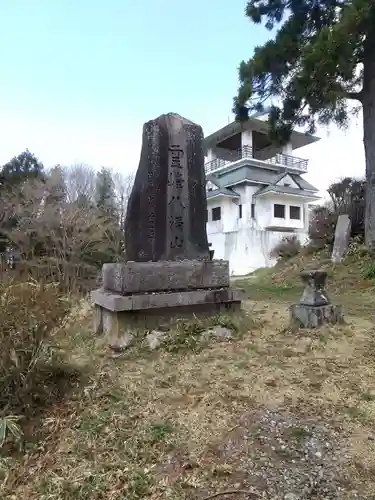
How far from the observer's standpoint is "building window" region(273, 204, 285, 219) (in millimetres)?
25078

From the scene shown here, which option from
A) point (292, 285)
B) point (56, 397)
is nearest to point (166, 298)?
point (56, 397)

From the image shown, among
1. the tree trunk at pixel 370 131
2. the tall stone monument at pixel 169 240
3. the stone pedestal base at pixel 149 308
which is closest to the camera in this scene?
the stone pedestal base at pixel 149 308

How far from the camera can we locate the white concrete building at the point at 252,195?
76.1 ft

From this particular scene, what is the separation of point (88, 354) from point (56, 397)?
86 centimetres

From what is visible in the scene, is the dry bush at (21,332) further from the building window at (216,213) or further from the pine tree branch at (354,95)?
the building window at (216,213)

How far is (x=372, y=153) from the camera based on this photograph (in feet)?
31.6

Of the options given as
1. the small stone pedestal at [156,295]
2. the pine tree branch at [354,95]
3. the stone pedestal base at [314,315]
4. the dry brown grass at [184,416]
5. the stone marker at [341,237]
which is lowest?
the dry brown grass at [184,416]

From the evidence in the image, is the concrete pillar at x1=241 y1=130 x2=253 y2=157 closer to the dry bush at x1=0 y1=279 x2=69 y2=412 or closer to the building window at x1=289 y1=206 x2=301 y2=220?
the building window at x1=289 y1=206 x2=301 y2=220

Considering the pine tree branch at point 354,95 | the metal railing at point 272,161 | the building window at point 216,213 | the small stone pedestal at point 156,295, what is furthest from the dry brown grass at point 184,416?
the metal railing at point 272,161

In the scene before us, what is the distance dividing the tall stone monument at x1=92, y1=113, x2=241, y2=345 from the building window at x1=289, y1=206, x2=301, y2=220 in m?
22.7

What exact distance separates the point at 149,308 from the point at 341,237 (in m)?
8.58

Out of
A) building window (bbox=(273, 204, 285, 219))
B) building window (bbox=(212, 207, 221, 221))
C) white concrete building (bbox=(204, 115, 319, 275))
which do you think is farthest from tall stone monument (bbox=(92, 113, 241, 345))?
building window (bbox=(212, 207, 221, 221))

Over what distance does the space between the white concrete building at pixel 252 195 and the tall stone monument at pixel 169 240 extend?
60.4ft

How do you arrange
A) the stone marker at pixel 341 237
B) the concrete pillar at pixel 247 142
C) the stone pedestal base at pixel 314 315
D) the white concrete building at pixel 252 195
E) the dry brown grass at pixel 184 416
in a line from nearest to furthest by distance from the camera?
the dry brown grass at pixel 184 416 < the stone pedestal base at pixel 314 315 < the stone marker at pixel 341 237 < the white concrete building at pixel 252 195 < the concrete pillar at pixel 247 142
